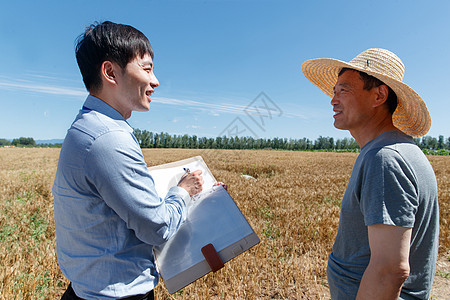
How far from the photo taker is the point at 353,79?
1.60 metres

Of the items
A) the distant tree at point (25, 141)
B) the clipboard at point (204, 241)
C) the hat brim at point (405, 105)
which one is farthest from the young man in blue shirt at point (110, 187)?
the distant tree at point (25, 141)

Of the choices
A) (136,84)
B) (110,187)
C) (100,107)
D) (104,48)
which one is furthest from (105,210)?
(104,48)

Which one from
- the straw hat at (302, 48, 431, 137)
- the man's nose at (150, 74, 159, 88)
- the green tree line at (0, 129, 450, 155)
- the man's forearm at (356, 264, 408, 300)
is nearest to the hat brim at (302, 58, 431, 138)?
the straw hat at (302, 48, 431, 137)

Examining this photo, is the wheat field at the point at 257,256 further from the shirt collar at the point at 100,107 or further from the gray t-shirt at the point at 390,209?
the shirt collar at the point at 100,107

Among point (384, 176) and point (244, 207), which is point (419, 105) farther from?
point (244, 207)

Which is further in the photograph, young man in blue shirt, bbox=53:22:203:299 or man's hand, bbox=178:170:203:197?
man's hand, bbox=178:170:203:197

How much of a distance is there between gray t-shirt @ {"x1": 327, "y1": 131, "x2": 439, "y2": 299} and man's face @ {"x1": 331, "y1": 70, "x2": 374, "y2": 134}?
0.24 m

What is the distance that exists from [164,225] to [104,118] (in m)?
0.59

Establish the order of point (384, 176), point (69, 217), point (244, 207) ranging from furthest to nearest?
point (244, 207)
point (69, 217)
point (384, 176)

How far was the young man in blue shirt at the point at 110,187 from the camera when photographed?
3.64 feet

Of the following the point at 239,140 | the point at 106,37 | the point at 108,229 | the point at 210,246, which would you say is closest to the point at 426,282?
the point at 210,246

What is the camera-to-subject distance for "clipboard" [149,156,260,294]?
4.64 feet

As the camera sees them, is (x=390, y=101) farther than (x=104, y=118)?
Yes

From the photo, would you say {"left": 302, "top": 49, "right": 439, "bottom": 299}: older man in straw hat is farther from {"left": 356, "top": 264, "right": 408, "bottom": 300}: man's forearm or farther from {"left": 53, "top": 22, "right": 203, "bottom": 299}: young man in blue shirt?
{"left": 53, "top": 22, "right": 203, "bottom": 299}: young man in blue shirt
